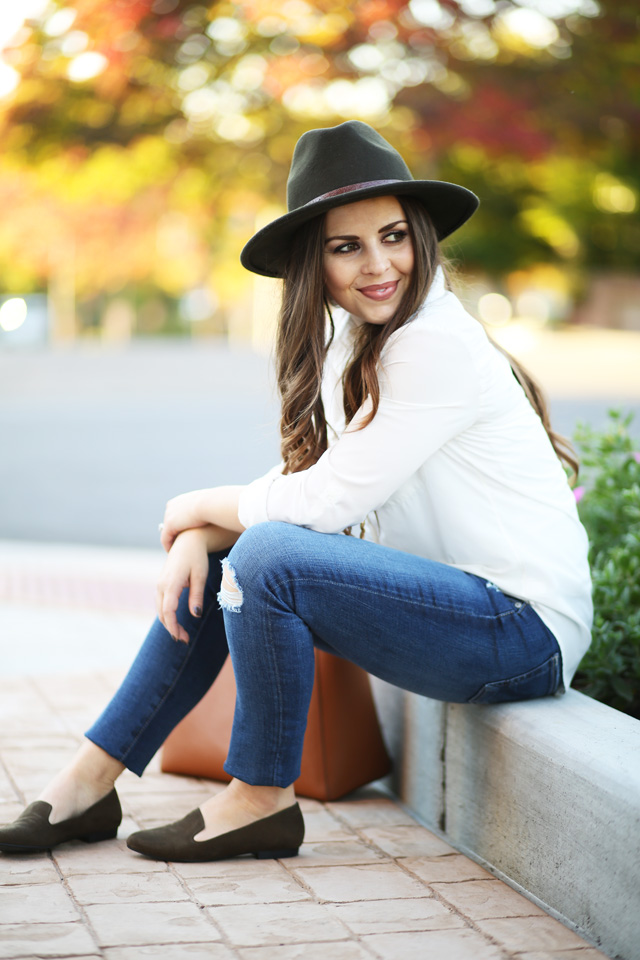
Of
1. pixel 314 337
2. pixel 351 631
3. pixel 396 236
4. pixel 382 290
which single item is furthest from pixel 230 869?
pixel 396 236

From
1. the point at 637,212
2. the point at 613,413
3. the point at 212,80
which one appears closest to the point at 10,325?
the point at 637,212

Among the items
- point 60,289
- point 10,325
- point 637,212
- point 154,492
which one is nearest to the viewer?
point 154,492

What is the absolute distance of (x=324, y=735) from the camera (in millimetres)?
2688

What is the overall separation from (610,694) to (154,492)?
17.7 ft

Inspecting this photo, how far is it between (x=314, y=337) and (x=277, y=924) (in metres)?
1.21

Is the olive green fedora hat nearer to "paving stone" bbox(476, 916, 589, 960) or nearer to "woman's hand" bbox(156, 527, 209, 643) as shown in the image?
"woman's hand" bbox(156, 527, 209, 643)

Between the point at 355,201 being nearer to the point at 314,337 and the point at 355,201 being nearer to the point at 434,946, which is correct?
the point at 314,337

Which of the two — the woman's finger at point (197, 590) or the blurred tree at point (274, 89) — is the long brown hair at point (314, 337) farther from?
the blurred tree at point (274, 89)

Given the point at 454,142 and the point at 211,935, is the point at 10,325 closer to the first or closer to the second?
the point at 454,142

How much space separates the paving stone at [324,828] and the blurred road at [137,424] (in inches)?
36.8

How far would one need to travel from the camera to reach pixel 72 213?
18953 mm

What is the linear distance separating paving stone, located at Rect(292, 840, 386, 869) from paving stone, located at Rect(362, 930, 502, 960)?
14.1 inches

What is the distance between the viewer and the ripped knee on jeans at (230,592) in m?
2.22

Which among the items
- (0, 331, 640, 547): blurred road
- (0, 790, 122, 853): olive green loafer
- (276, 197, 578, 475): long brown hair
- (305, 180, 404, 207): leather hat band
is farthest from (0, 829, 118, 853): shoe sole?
(305, 180, 404, 207): leather hat band
